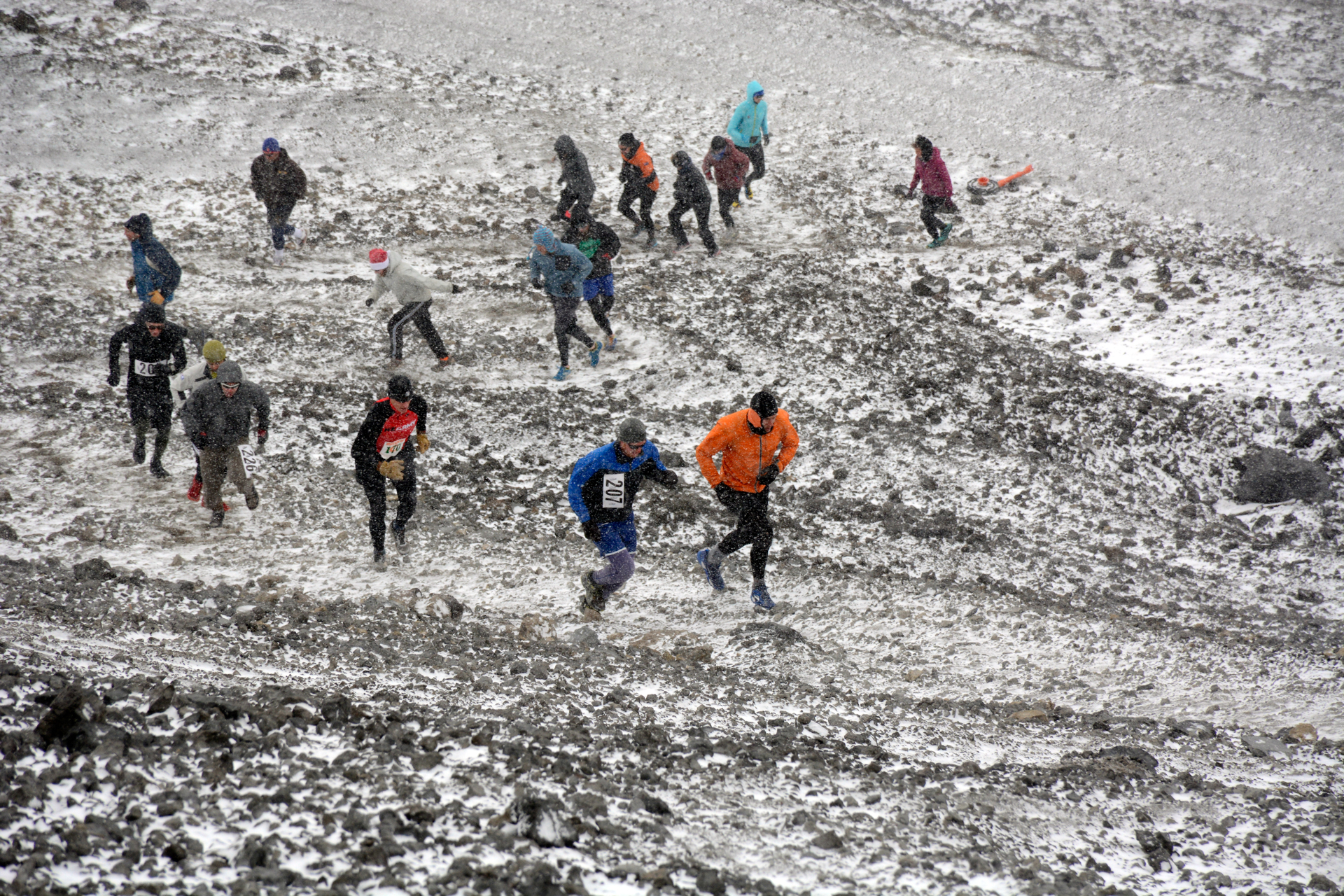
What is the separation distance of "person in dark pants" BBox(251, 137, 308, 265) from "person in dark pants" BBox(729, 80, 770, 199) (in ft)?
21.5

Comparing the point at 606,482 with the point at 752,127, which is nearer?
the point at 606,482

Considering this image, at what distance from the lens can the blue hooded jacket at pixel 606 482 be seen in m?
6.27

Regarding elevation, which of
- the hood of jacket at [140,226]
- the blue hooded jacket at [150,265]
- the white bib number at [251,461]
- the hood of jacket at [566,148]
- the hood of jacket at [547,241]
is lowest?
the white bib number at [251,461]

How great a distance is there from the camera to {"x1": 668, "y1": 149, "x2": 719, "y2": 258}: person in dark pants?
11914mm

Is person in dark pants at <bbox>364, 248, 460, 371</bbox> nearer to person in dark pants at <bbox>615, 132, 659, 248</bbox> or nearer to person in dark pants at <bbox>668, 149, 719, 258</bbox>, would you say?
person in dark pants at <bbox>615, 132, 659, 248</bbox>

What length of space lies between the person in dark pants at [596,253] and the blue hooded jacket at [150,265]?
4553 millimetres

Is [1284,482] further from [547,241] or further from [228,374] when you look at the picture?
[228,374]

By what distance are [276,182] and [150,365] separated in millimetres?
4885

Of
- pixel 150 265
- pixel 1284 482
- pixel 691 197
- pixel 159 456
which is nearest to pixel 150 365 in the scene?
pixel 159 456

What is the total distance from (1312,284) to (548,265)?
Result: 411 inches

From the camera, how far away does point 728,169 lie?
1254 cm

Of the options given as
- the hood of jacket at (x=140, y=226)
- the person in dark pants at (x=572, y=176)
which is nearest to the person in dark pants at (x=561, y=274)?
the person in dark pants at (x=572, y=176)

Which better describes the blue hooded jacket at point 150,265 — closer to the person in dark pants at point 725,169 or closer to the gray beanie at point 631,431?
the gray beanie at point 631,431

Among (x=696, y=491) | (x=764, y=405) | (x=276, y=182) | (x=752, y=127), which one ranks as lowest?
(x=696, y=491)
